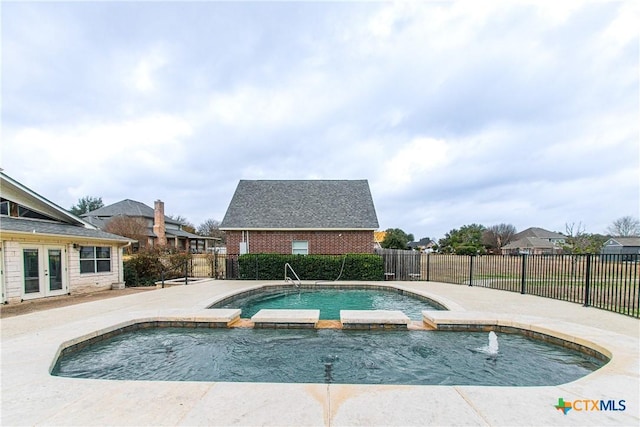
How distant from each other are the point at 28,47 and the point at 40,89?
2257 millimetres

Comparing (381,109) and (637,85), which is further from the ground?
(381,109)

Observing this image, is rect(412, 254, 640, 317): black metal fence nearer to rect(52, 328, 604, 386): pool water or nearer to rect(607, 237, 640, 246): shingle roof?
A: rect(52, 328, 604, 386): pool water

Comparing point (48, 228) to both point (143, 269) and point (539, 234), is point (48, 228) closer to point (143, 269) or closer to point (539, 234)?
point (143, 269)

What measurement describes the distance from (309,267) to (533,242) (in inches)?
2058

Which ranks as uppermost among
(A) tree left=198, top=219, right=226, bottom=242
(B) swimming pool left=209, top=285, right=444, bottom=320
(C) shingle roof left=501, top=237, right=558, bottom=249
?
(B) swimming pool left=209, top=285, right=444, bottom=320

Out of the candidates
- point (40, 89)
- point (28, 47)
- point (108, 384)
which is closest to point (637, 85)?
point (108, 384)

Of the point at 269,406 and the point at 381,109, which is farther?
the point at 381,109

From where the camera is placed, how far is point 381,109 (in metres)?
14.0

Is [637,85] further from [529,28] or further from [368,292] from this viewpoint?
[368,292]

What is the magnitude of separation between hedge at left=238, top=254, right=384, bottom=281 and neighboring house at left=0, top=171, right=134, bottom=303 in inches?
221

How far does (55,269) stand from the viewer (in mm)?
10094

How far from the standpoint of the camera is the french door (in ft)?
30.2

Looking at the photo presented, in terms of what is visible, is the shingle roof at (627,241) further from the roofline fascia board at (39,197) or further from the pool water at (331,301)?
the roofline fascia board at (39,197)

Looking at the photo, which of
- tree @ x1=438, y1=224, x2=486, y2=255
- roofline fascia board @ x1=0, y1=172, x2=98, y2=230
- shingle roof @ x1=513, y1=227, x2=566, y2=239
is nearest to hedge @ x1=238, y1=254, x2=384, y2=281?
roofline fascia board @ x1=0, y1=172, x2=98, y2=230
